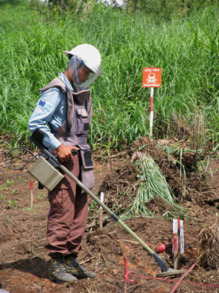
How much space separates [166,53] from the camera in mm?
8625

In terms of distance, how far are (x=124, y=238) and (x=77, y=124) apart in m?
1.54

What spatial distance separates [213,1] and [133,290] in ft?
34.0

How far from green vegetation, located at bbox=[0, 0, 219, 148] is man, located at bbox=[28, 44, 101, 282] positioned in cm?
272

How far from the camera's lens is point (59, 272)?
3.80m

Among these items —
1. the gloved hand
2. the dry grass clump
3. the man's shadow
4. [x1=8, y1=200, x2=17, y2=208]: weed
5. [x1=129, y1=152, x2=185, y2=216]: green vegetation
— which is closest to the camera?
the gloved hand

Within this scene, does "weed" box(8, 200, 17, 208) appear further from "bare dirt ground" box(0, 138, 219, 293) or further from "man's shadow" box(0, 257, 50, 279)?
"man's shadow" box(0, 257, 50, 279)

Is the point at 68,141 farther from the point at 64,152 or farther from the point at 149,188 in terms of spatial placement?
the point at 149,188

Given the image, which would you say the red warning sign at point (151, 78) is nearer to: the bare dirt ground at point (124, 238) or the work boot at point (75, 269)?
the bare dirt ground at point (124, 238)

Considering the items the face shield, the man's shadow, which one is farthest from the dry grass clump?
the face shield

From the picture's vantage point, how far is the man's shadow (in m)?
4.10

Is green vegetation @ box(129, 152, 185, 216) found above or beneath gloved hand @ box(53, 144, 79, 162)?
beneath

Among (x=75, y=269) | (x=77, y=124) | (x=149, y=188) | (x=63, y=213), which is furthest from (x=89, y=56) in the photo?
(x=149, y=188)

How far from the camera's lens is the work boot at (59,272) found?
3.80 m

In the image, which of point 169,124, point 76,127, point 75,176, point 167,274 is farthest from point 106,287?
point 169,124
